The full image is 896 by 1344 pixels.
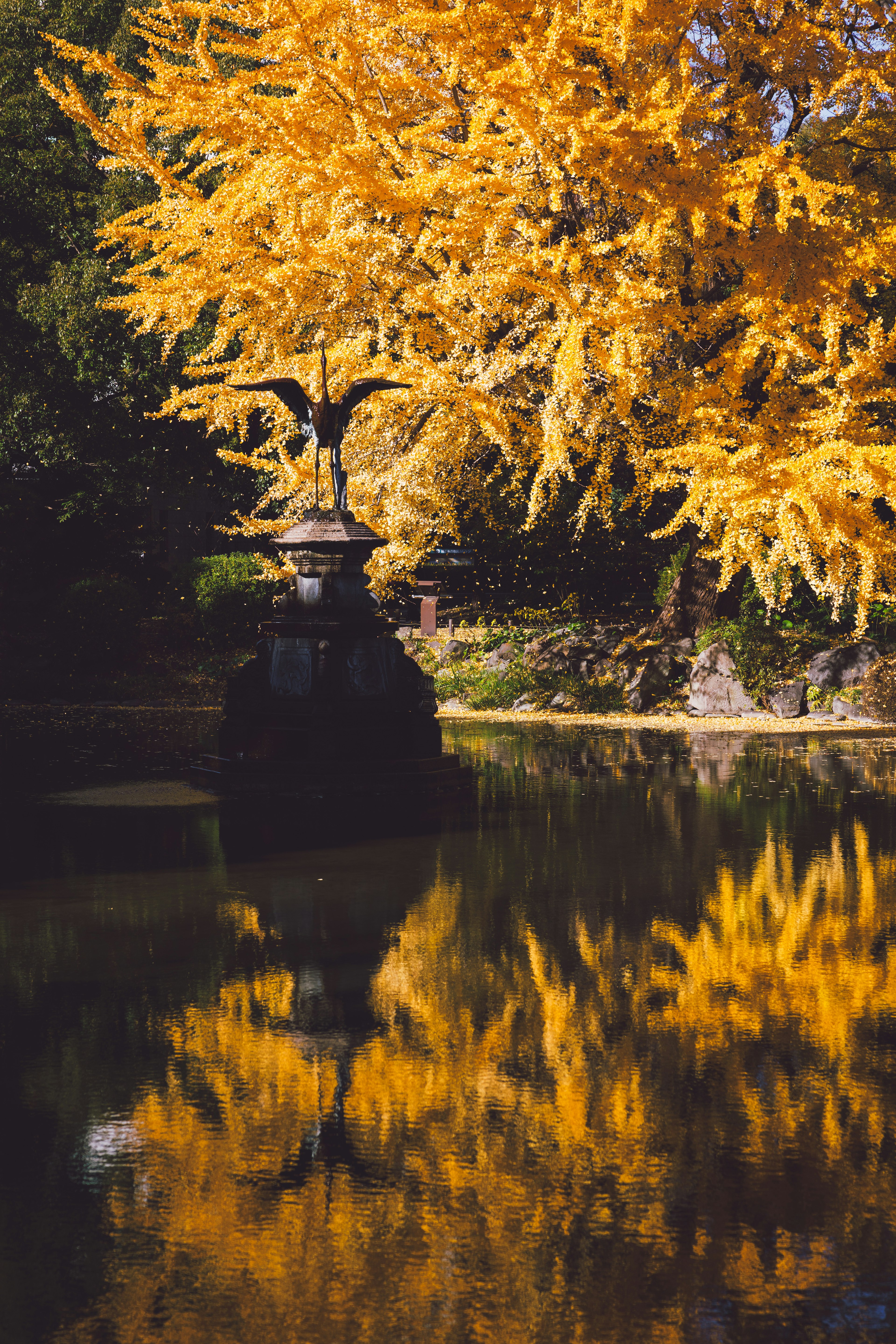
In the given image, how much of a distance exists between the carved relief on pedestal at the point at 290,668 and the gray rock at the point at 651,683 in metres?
6.58

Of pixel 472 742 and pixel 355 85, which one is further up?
pixel 355 85

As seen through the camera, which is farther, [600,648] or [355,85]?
[600,648]

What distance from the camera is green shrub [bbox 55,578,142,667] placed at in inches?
852

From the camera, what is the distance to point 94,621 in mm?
21672

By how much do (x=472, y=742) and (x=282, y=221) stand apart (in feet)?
22.8

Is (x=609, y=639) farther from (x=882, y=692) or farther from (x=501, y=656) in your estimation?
(x=882, y=692)

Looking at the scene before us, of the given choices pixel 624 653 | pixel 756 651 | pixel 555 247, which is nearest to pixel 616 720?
pixel 756 651

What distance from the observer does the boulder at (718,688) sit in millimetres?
17188

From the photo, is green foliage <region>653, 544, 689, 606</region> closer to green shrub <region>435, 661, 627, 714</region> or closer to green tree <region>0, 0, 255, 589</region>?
green shrub <region>435, 661, 627, 714</region>

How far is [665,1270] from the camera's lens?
3.21 m

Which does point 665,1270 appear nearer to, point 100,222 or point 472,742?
point 472,742

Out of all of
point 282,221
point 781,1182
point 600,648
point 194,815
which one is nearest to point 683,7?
point 282,221

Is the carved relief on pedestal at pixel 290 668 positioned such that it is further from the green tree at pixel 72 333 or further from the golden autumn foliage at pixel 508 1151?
the green tree at pixel 72 333

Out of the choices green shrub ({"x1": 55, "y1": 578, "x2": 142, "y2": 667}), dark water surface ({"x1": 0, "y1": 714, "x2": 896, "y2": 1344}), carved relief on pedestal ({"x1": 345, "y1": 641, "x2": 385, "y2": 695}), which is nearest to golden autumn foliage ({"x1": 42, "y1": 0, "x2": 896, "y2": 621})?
carved relief on pedestal ({"x1": 345, "y1": 641, "x2": 385, "y2": 695})
